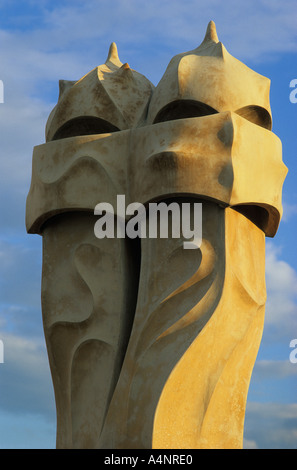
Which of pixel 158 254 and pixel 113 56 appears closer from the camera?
pixel 158 254

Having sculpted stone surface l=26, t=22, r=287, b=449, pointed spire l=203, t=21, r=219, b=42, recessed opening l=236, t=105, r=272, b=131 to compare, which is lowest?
sculpted stone surface l=26, t=22, r=287, b=449

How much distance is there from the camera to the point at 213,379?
13.2 metres

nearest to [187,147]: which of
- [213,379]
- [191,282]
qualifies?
[191,282]

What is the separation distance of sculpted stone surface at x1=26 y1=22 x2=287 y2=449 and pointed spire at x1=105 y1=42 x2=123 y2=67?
0.47 metres

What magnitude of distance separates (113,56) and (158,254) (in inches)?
153

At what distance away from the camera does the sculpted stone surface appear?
1310cm

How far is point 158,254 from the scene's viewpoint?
13523 millimetres

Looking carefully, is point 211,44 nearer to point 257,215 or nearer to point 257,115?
point 257,115

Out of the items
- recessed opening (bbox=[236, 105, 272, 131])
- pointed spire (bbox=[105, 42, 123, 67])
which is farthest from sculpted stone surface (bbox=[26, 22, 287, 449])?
pointed spire (bbox=[105, 42, 123, 67])

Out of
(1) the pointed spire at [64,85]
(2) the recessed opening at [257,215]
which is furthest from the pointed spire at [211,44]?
(2) the recessed opening at [257,215]

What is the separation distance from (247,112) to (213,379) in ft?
12.9

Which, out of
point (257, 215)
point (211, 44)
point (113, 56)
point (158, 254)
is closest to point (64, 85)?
point (113, 56)

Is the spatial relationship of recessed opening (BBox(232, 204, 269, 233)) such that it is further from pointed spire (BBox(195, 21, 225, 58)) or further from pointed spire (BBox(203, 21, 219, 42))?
pointed spire (BBox(203, 21, 219, 42))

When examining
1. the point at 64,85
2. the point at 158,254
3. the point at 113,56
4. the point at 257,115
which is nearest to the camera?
the point at 158,254
